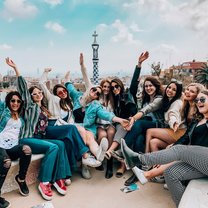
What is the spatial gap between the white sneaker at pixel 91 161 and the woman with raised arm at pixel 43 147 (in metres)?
0.19

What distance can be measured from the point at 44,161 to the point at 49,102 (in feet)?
2.90

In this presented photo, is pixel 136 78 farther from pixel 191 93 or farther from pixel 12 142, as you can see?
pixel 12 142

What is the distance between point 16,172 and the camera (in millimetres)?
2789

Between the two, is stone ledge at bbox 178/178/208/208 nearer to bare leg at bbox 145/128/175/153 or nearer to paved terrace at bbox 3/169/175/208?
paved terrace at bbox 3/169/175/208

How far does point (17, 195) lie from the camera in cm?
275

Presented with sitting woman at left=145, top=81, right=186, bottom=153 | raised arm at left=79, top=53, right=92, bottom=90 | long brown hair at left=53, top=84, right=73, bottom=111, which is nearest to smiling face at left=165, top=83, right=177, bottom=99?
sitting woman at left=145, top=81, right=186, bottom=153

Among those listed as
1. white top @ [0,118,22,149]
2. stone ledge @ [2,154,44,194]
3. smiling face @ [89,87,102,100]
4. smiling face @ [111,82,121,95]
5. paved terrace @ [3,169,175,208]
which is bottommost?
paved terrace @ [3,169,175,208]

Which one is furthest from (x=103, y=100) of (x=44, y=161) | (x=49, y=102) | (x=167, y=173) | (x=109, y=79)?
(x=167, y=173)

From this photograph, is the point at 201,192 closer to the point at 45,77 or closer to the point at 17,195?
the point at 17,195

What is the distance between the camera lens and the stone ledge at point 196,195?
203 cm

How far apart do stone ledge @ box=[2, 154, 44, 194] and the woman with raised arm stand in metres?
0.08

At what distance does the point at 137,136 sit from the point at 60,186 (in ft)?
3.20

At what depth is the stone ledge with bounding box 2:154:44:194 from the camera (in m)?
2.74

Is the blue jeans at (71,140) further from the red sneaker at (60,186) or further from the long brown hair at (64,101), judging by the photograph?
the long brown hair at (64,101)
